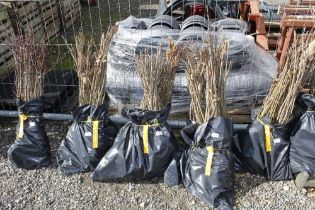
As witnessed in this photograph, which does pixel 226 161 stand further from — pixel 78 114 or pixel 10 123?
pixel 10 123

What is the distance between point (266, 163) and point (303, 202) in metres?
0.42

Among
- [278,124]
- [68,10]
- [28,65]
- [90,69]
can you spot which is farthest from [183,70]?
[68,10]

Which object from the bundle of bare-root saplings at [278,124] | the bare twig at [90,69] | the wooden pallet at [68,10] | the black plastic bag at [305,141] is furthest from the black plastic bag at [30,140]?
the wooden pallet at [68,10]

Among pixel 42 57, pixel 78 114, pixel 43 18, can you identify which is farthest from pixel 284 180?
pixel 43 18

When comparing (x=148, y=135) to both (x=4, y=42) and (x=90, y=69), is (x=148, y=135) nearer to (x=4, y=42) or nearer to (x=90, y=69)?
(x=90, y=69)

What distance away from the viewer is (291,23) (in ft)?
10.0

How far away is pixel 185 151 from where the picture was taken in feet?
9.68

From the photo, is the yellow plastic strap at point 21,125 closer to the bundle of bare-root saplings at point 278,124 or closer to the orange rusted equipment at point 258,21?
the bundle of bare-root saplings at point 278,124

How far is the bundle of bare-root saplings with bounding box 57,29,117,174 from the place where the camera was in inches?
113

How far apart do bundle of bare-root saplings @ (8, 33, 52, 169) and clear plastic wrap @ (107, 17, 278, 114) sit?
2.33 ft

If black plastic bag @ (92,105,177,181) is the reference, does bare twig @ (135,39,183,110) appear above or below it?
above

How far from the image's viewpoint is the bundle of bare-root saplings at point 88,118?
9.40 feet

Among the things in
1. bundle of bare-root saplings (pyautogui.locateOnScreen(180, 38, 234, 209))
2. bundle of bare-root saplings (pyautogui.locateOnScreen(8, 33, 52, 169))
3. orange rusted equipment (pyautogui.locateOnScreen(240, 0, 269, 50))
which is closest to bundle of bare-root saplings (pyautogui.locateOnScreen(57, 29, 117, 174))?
bundle of bare-root saplings (pyautogui.locateOnScreen(8, 33, 52, 169))

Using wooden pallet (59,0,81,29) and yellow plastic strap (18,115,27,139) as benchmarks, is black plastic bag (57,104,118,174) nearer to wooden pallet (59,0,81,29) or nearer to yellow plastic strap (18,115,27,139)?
yellow plastic strap (18,115,27,139)
